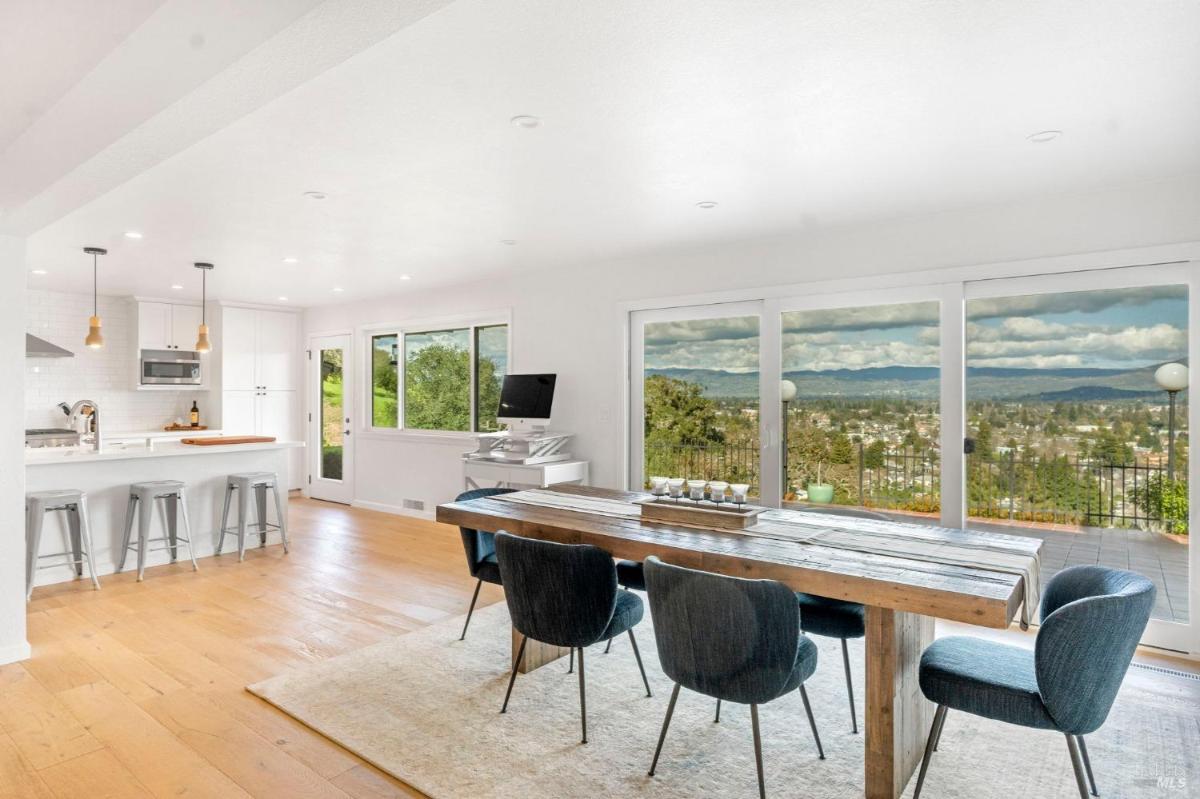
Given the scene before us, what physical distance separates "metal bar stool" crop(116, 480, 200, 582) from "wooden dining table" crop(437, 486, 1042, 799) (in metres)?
3.42

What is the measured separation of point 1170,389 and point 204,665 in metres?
5.04

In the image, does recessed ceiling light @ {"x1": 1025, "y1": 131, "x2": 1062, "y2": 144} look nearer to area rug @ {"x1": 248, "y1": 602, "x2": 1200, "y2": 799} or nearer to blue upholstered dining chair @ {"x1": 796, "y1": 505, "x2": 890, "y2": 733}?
blue upholstered dining chair @ {"x1": 796, "y1": 505, "x2": 890, "y2": 733}

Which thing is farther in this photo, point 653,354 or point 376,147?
point 653,354

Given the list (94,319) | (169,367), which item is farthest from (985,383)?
(169,367)

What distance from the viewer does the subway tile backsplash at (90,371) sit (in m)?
6.92

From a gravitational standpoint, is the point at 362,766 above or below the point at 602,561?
below

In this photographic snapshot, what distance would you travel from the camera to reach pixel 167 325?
7.51m

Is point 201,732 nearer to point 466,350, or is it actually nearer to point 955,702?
point 955,702

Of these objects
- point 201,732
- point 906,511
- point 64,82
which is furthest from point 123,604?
point 906,511

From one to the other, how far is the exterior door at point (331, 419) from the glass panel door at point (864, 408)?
523 cm

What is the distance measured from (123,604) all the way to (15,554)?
1027 mm

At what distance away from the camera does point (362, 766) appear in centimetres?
238

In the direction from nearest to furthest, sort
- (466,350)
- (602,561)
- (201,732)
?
(602,561) → (201,732) → (466,350)

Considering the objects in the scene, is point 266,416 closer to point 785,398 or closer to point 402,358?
point 402,358
